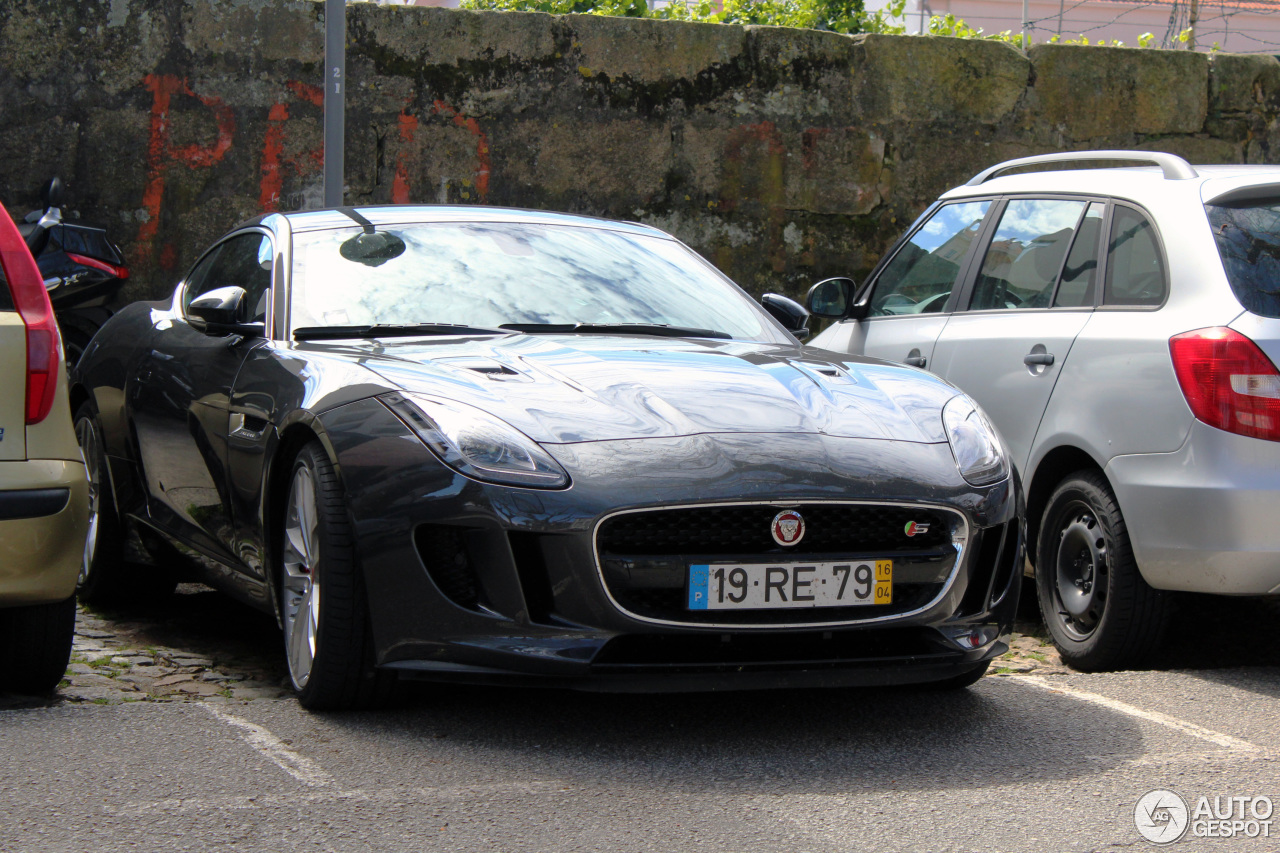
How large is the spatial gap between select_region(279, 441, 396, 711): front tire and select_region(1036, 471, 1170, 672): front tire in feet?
7.11

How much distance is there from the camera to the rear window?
165 inches

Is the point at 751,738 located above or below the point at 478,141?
below

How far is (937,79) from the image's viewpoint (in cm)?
961

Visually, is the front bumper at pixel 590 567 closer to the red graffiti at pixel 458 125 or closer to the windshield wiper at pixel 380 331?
the windshield wiper at pixel 380 331

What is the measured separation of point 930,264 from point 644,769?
10.5ft

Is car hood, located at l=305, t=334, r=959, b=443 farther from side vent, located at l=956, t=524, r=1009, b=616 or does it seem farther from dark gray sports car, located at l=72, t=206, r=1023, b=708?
side vent, located at l=956, t=524, r=1009, b=616

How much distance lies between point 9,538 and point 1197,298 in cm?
325

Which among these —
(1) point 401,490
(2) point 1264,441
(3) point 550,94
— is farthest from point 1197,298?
(3) point 550,94

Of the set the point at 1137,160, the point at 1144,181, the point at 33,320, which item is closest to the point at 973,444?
the point at 1144,181

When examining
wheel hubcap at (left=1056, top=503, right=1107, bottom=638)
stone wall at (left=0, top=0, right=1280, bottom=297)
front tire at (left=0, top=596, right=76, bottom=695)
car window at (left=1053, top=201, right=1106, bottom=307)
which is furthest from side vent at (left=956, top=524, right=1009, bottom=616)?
stone wall at (left=0, top=0, right=1280, bottom=297)

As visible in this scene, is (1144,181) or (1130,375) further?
(1144,181)

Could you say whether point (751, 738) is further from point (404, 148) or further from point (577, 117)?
point (577, 117)

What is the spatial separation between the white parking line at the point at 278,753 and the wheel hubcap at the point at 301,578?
194mm

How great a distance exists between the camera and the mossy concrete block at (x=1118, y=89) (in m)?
9.84
